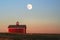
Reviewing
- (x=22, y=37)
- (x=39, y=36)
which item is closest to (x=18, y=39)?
(x=22, y=37)

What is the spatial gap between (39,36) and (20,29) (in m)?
2.07

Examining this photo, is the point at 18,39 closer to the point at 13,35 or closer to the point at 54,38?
the point at 13,35

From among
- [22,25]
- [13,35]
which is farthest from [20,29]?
[13,35]

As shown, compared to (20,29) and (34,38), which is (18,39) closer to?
(34,38)

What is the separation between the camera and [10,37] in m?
0.84

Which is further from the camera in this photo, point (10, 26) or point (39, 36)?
point (10, 26)

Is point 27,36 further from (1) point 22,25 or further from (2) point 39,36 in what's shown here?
(1) point 22,25

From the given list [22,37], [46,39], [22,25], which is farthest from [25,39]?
[22,25]

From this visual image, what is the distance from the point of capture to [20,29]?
9.48 feet

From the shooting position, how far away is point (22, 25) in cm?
288

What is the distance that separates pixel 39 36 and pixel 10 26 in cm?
212

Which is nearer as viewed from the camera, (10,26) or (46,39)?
(46,39)

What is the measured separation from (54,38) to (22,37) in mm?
207

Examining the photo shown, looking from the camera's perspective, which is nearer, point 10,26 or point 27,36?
point 27,36
